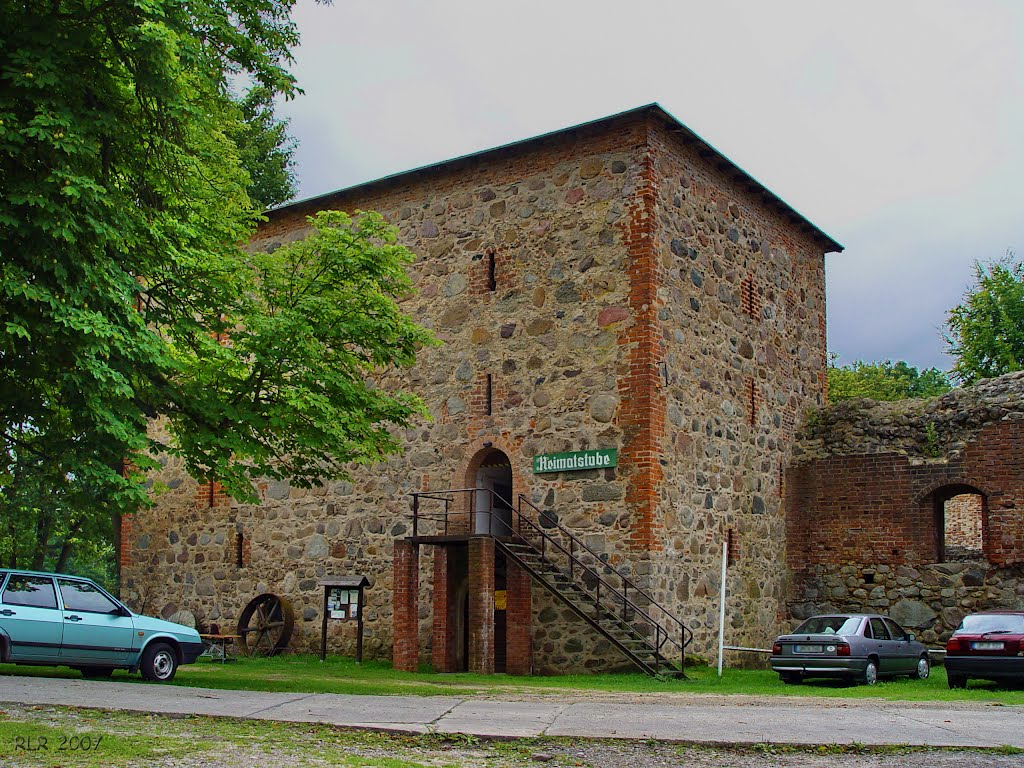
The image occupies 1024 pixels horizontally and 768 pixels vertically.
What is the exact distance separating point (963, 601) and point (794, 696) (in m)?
7.53

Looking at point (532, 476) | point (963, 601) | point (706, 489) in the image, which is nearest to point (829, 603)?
point (963, 601)

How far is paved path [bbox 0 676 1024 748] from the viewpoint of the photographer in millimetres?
9969

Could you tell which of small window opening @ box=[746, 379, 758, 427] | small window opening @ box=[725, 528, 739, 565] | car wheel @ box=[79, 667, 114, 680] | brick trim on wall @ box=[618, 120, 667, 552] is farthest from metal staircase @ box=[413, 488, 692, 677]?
car wheel @ box=[79, 667, 114, 680]

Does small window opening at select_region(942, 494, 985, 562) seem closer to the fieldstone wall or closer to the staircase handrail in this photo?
the fieldstone wall

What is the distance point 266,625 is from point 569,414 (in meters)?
7.84

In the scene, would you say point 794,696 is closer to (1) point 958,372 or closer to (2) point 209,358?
(2) point 209,358

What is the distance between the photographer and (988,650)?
1564 cm

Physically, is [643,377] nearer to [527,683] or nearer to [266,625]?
[527,683]

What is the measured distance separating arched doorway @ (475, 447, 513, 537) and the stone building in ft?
0.17

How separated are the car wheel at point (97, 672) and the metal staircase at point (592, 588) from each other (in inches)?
210

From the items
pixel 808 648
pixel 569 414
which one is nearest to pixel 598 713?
pixel 808 648

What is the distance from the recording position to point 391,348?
1677 cm

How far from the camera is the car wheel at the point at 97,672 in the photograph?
15664 mm

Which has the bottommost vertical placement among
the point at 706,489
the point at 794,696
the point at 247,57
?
the point at 794,696
